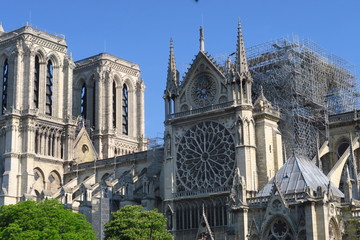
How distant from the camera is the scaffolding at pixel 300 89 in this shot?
52.2 meters

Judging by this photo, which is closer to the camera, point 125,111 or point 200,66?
point 200,66

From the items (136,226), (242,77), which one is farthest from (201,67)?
(136,226)

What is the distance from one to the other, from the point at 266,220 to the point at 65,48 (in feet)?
138

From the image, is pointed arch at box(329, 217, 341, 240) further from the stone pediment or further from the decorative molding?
the decorative molding

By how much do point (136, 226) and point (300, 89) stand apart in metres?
18.3

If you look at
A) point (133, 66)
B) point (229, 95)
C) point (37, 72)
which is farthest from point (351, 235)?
point (133, 66)

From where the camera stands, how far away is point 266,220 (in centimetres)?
3522

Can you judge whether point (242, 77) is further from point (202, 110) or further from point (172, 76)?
point (172, 76)

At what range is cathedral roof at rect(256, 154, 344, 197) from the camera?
120ft

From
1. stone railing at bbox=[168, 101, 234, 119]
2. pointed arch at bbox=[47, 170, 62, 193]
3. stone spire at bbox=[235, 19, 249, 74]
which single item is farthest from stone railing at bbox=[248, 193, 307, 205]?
pointed arch at bbox=[47, 170, 62, 193]

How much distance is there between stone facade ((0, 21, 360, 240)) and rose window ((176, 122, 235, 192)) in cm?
8

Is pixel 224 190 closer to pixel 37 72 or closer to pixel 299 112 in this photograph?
pixel 299 112

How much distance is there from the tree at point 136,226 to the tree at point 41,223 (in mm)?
2017

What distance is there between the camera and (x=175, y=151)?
5266cm
